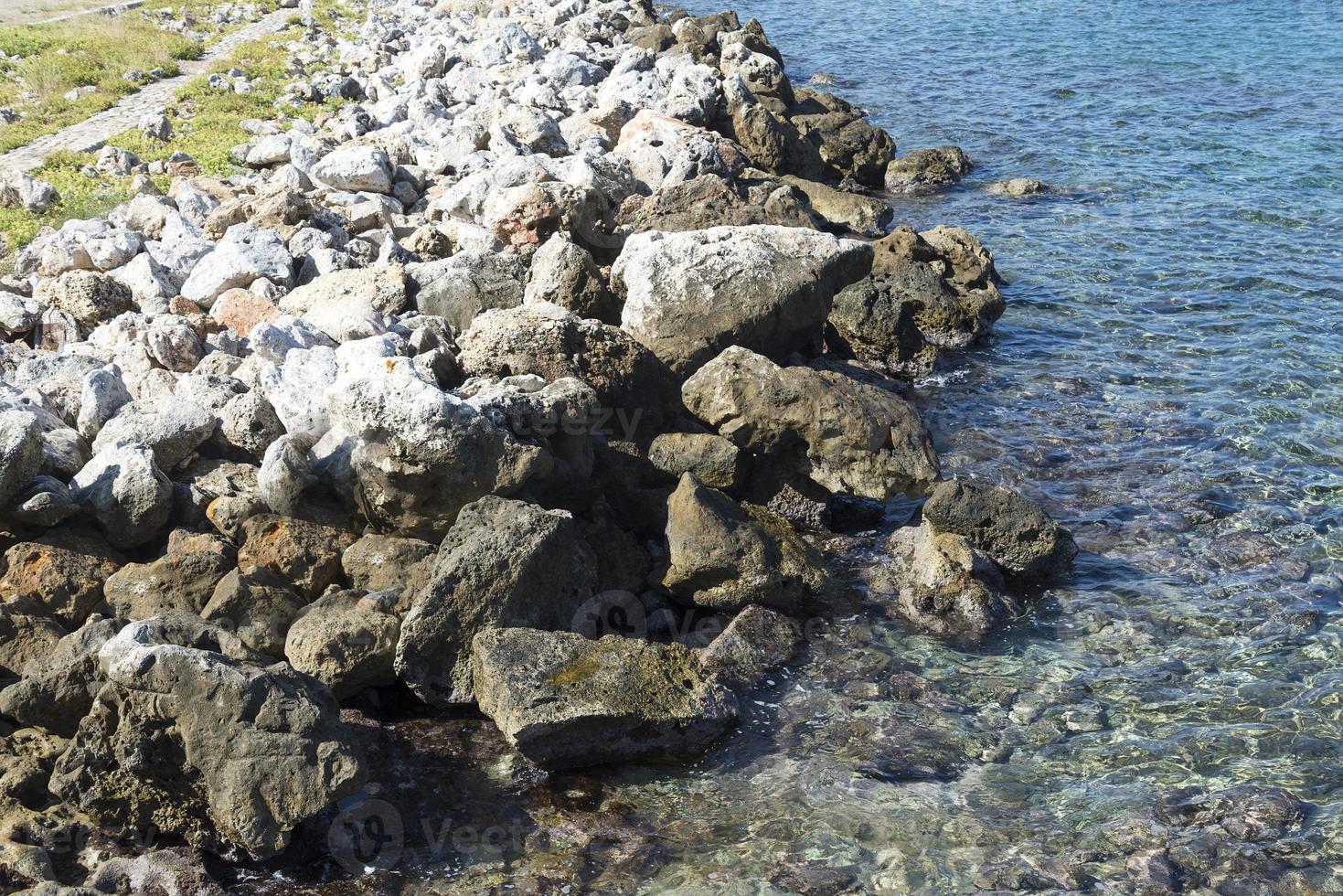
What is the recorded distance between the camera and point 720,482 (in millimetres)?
14367

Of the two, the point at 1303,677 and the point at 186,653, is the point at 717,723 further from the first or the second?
the point at 1303,677

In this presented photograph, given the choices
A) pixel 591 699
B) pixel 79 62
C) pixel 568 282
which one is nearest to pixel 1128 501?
pixel 568 282

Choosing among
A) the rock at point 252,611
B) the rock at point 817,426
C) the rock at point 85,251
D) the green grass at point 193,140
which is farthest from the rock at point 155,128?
the rock at point 252,611

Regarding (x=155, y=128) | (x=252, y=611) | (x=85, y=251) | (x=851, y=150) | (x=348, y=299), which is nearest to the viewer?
(x=252, y=611)

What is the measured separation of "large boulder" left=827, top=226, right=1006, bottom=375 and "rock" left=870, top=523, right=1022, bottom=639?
6.56m

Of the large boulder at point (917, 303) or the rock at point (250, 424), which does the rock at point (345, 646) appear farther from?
the large boulder at point (917, 303)

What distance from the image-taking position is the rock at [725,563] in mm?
12672

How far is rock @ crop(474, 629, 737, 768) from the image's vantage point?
1027cm

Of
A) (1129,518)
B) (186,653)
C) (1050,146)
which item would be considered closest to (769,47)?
(1050,146)

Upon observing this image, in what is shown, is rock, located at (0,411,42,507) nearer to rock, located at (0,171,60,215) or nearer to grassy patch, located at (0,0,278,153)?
rock, located at (0,171,60,215)

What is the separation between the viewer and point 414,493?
1228 centimetres

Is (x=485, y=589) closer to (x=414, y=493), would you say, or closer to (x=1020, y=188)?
(x=414, y=493)

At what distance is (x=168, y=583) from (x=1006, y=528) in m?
9.32

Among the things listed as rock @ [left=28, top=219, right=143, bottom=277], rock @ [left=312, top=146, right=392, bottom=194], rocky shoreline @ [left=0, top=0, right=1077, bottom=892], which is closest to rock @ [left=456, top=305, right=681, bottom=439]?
rocky shoreline @ [left=0, top=0, right=1077, bottom=892]
